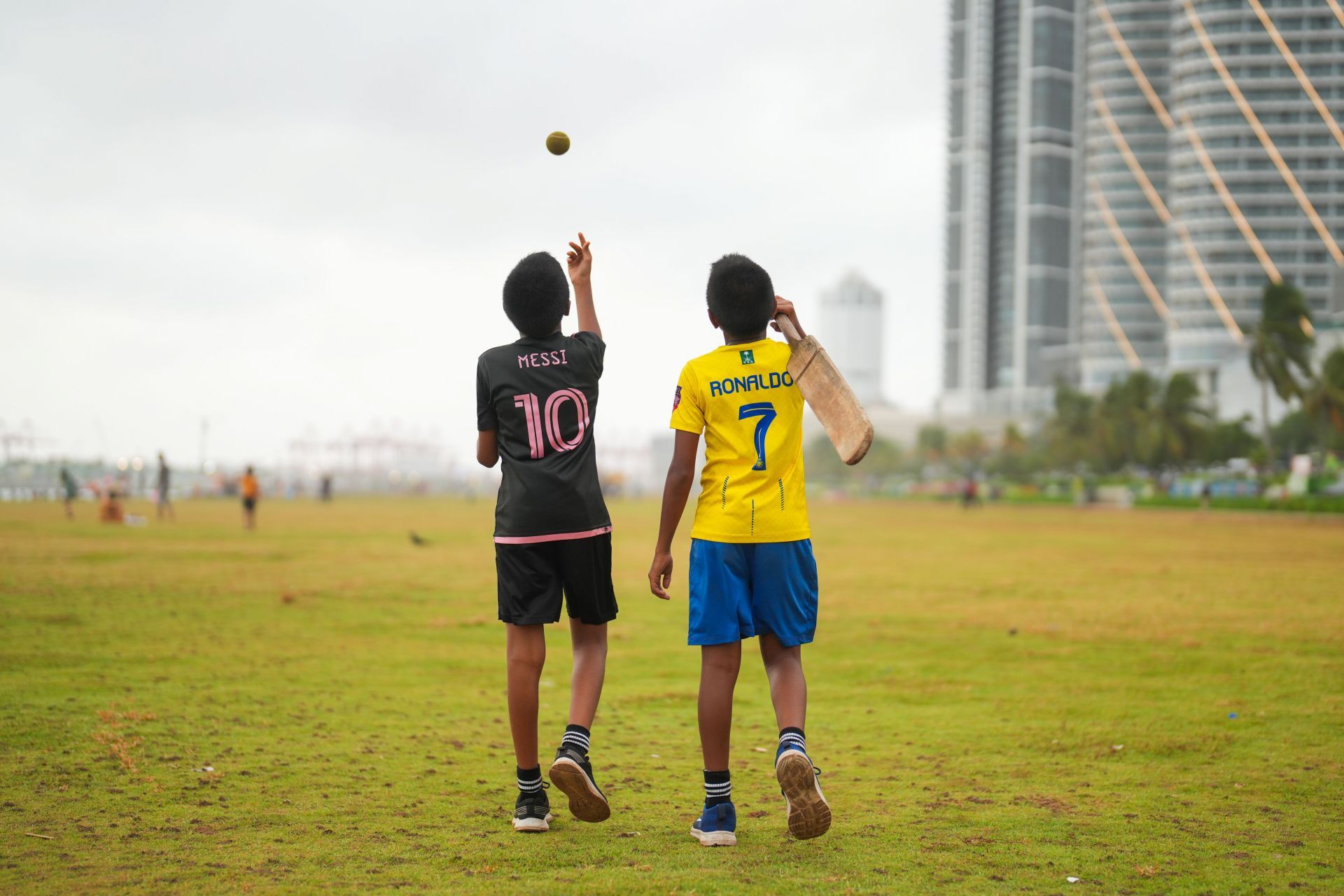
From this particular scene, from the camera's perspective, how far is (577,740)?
422 centimetres

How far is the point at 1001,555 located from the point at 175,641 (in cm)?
1609

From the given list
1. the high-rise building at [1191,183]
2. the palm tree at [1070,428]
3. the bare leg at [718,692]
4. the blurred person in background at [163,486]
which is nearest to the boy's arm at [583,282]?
the bare leg at [718,692]

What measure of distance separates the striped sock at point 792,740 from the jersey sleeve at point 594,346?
1.55m

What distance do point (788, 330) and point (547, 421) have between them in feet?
3.27

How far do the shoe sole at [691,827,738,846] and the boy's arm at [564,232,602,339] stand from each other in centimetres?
196

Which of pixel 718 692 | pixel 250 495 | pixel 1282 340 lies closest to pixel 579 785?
pixel 718 692

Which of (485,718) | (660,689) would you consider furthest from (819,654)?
(485,718)

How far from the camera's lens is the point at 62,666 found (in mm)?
7715

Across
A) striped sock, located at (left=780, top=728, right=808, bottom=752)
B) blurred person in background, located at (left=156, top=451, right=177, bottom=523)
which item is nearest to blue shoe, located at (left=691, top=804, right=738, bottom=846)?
striped sock, located at (left=780, top=728, right=808, bottom=752)

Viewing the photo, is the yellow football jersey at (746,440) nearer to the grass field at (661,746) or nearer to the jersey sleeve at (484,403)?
the jersey sleeve at (484,403)

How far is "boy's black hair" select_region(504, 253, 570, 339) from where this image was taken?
4547 millimetres

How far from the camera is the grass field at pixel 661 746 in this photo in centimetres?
374

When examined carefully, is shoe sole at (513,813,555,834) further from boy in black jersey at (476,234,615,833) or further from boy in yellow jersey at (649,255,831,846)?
boy in yellow jersey at (649,255,831,846)

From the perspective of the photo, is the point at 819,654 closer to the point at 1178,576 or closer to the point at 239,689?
the point at 239,689
